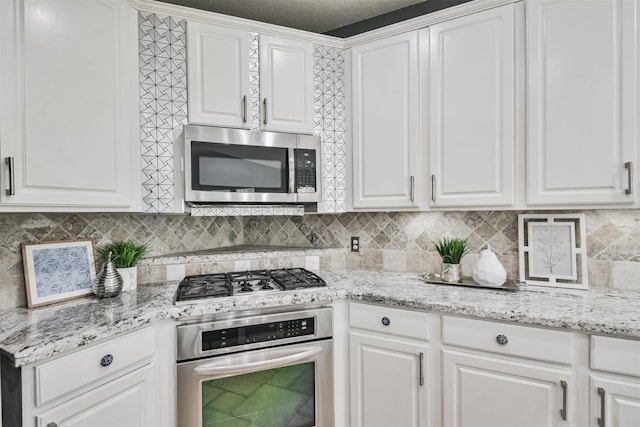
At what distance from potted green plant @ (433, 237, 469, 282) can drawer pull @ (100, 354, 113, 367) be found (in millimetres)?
1607

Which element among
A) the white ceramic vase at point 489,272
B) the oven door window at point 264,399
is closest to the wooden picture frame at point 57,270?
the oven door window at point 264,399

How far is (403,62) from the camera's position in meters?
2.01

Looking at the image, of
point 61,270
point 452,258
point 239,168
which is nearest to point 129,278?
point 61,270

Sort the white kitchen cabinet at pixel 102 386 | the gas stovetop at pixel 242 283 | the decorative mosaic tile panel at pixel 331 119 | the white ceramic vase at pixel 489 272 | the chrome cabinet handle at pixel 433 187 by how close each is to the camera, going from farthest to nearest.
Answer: the decorative mosaic tile panel at pixel 331 119, the chrome cabinet handle at pixel 433 187, the white ceramic vase at pixel 489 272, the gas stovetop at pixel 242 283, the white kitchen cabinet at pixel 102 386

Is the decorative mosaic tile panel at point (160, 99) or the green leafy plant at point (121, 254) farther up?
the decorative mosaic tile panel at point (160, 99)

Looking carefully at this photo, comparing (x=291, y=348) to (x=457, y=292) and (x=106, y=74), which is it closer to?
(x=457, y=292)

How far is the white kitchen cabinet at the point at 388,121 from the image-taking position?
1982 mm

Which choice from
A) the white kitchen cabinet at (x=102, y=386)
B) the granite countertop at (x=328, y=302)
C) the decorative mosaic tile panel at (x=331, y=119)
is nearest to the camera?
the white kitchen cabinet at (x=102, y=386)

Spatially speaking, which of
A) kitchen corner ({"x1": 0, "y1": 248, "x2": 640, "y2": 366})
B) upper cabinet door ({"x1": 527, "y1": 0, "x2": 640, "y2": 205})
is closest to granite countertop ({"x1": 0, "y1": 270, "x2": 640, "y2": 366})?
kitchen corner ({"x1": 0, "y1": 248, "x2": 640, "y2": 366})

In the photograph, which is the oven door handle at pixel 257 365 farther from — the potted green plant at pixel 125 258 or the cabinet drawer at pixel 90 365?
the potted green plant at pixel 125 258

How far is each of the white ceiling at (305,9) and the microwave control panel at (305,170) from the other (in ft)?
3.23

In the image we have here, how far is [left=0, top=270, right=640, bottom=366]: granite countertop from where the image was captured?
1207mm

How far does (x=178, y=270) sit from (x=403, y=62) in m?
1.74

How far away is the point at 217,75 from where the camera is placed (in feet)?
6.26
